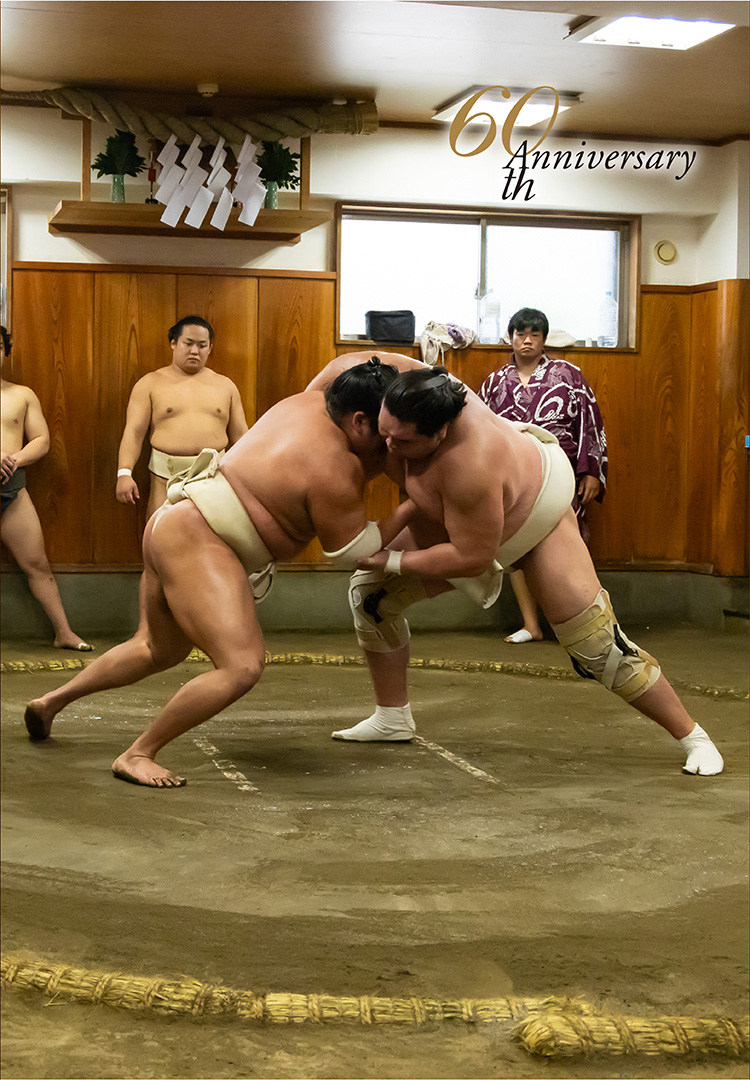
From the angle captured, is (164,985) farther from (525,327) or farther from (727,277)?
(727,277)

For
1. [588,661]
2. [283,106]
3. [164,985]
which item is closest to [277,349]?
[283,106]

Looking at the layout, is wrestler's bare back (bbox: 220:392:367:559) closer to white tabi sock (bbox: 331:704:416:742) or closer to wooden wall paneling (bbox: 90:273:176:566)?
wooden wall paneling (bbox: 90:273:176:566)

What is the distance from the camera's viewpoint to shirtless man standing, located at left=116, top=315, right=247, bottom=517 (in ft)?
2.28

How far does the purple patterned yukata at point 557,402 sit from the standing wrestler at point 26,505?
33 cm

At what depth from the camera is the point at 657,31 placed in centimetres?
65

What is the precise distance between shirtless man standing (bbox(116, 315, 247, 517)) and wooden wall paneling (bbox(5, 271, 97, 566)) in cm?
3

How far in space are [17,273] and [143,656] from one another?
11.0 inches

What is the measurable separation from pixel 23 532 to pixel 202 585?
0.13 m

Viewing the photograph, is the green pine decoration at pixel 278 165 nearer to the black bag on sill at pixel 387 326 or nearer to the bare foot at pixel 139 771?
the black bag on sill at pixel 387 326

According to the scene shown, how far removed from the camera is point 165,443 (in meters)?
0.75

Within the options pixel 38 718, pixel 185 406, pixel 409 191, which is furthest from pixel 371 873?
pixel 409 191

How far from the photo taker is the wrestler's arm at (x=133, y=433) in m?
0.71

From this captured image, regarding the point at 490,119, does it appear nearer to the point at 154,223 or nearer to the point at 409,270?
the point at 409,270

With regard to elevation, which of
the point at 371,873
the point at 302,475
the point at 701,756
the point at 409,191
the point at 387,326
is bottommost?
the point at 371,873
